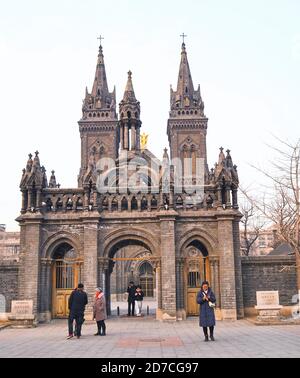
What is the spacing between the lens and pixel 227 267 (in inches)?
797

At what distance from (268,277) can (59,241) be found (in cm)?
965

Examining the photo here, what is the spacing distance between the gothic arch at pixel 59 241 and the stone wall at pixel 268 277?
7.59m

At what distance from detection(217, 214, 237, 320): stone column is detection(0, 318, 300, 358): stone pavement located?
3.70ft

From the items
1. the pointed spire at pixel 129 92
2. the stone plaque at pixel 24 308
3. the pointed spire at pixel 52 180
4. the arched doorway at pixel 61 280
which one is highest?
the pointed spire at pixel 129 92

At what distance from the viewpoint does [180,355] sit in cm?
1058

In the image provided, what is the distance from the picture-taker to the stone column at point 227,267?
65.5ft

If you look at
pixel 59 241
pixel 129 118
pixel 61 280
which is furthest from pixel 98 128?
pixel 61 280

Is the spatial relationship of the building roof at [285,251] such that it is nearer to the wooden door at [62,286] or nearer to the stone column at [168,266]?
the stone column at [168,266]

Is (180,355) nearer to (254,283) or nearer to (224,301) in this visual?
(224,301)

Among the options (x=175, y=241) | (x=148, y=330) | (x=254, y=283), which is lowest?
(x=148, y=330)

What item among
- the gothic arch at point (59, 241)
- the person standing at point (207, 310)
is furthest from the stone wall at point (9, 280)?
the person standing at point (207, 310)

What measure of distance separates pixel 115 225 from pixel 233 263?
550 centimetres

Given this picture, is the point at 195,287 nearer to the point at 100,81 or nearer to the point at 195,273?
the point at 195,273
